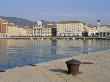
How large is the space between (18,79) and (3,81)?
0.72 meters

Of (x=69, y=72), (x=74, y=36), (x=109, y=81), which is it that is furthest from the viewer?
(x=74, y=36)

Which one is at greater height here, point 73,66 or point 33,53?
point 73,66

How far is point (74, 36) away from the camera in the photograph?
19975cm

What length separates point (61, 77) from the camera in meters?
12.6

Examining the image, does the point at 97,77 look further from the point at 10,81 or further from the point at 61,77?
the point at 10,81

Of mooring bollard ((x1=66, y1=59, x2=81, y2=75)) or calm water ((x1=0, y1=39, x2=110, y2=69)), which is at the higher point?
mooring bollard ((x1=66, y1=59, x2=81, y2=75))

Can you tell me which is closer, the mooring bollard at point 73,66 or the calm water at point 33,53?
the mooring bollard at point 73,66

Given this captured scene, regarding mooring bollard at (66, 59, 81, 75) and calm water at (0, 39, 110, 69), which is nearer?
mooring bollard at (66, 59, 81, 75)

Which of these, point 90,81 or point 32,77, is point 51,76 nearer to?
point 32,77

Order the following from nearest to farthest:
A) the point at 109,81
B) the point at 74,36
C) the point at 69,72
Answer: the point at 109,81, the point at 69,72, the point at 74,36

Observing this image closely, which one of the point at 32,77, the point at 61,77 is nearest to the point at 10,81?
the point at 32,77

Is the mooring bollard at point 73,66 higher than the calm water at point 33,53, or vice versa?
the mooring bollard at point 73,66

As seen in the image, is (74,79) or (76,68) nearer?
(74,79)

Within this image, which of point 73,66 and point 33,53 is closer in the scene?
point 73,66
